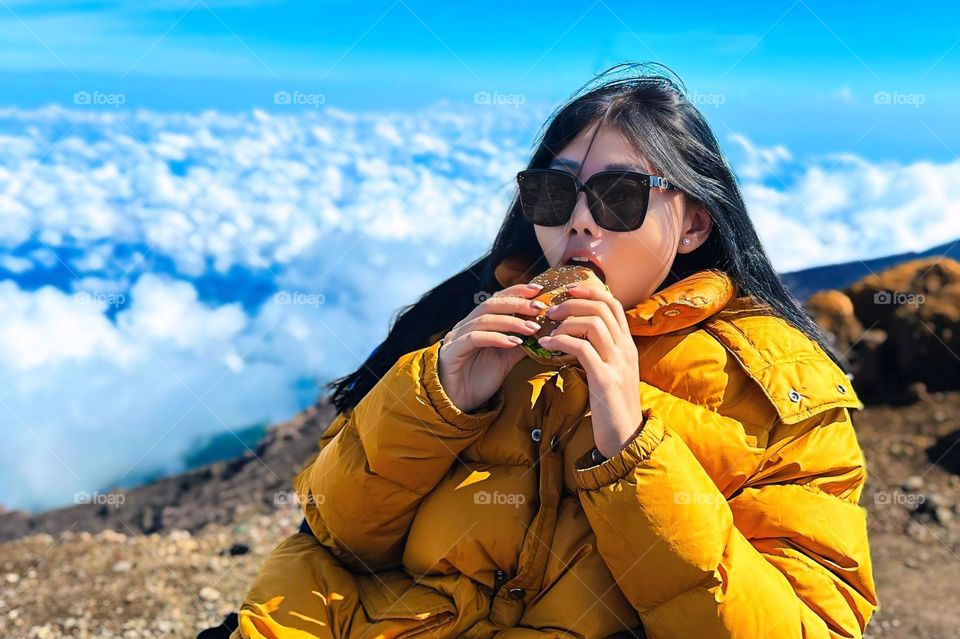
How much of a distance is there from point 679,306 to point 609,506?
72cm

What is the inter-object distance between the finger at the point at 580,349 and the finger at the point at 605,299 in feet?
0.43

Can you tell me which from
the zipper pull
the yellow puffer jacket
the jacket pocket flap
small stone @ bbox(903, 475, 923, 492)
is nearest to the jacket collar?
the yellow puffer jacket

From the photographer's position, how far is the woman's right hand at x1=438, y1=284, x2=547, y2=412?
260cm

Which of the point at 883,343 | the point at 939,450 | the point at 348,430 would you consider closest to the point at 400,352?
the point at 348,430

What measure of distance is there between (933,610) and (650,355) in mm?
3474

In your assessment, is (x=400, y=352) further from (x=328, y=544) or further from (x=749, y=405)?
(x=749, y=405)

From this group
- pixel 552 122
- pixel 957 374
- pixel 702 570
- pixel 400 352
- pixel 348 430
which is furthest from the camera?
pixel 957 374

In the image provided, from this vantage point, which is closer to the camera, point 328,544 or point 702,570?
point 702,570

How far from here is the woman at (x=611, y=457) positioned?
2477 millimetres

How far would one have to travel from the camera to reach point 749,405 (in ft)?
9.14

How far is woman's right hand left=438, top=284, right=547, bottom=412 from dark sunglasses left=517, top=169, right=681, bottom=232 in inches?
13.6

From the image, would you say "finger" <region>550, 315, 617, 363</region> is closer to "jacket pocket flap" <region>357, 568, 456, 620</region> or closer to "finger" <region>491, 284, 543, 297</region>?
"finger" <region>491, 284, 543, 297</region>

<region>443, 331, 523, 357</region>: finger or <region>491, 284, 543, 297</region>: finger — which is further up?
<region>491, 284, 543, 297</region>: finger

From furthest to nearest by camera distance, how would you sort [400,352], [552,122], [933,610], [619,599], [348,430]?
[933,610] → [400,352] → [552,122] → [348,430] → [619,599]
